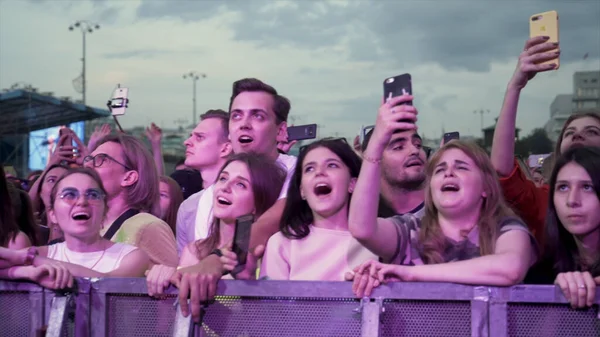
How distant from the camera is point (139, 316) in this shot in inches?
121

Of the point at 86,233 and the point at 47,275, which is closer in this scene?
the point at 47,275

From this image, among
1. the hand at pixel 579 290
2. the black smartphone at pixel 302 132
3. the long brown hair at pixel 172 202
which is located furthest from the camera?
the long brown hair at pixel 172 202

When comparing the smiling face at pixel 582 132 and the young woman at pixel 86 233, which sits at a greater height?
the smiling face at pixel 582 132

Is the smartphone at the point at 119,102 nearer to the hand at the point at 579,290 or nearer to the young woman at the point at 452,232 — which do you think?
the young woman at the point at 452,232

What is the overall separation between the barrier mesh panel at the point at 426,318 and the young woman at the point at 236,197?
1228 mm

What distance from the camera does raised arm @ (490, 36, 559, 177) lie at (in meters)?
3.41

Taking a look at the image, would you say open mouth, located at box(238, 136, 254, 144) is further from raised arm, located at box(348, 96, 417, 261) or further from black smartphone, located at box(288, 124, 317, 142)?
raised arm, located at box(348, 96, 417, 261)

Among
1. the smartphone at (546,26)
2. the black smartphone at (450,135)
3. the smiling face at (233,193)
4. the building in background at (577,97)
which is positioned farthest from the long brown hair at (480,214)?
the building in background at (577,97)

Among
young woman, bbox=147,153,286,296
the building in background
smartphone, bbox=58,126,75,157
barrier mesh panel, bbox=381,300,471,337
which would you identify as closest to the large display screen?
smartphone, bbox=58,126,75,157

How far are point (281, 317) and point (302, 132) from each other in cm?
310

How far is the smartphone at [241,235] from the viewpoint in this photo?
2.86m

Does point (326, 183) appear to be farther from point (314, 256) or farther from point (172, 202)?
point (172, 202)

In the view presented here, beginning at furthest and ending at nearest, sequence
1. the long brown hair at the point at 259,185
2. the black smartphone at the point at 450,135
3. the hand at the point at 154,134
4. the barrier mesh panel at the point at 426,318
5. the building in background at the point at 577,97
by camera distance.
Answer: the building in background at the point at 577,97 < the hand at the point at 154,134 < the black smartphone at the point at 450,135 < the long brown hair at the point at 259,185 < the barrier mesh panel at the point at 426,318

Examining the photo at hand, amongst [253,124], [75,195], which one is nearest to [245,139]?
[253,124]
